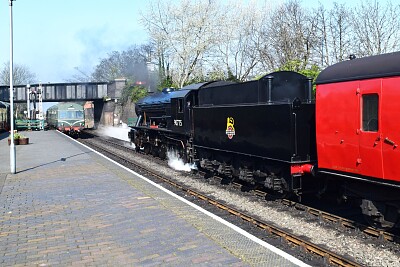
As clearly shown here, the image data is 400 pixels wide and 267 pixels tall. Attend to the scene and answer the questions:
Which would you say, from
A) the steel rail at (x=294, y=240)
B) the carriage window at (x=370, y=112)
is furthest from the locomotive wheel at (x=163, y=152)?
the carriage window at (x=370, y=112)

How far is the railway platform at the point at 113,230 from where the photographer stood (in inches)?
238

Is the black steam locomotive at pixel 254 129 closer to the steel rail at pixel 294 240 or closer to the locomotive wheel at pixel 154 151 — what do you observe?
the steel rail at pixel 294 240

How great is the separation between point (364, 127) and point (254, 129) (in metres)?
3.62

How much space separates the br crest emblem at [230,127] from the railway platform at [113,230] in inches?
88.5

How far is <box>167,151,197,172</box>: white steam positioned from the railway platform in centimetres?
326

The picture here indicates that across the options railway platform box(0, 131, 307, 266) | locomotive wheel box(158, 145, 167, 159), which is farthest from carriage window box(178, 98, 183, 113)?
railway platform box(0, 131, 307, 266)

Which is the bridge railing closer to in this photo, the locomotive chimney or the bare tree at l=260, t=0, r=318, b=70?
the bare tree at l=260, t=0, r=318, b=70

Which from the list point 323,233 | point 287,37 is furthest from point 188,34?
point 323,233

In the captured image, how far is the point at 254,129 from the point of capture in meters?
10.3

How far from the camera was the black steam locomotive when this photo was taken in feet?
29.0

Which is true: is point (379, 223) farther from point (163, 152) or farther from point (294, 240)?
point (163, 152)

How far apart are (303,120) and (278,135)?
70cm

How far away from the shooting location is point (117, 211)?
8.97 meters

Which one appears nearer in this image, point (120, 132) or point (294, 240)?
point (294, 240)
